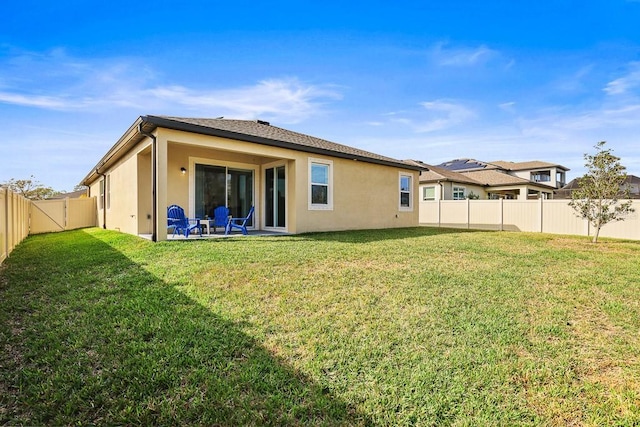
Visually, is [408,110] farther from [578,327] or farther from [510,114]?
[578,327]

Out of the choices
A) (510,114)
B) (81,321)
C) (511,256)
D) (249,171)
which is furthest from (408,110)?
(81,321)

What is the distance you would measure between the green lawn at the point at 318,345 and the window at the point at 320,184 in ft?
17.4

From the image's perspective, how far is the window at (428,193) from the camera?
23408 mm

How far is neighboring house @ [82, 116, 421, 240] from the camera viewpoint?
29.7ft

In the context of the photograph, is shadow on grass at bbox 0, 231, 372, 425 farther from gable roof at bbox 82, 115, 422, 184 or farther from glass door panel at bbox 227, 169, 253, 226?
glass door panel at bbox 227, 169, 253, 226

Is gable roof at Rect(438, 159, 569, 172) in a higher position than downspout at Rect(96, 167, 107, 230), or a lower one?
higher

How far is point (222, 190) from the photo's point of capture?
11.1 metres

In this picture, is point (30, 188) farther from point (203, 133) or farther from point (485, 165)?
point (485, 165)

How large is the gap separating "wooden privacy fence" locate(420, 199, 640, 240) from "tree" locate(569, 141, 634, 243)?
2223mm

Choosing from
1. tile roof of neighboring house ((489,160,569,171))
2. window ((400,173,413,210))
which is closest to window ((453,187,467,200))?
window ((400,173,413,210))

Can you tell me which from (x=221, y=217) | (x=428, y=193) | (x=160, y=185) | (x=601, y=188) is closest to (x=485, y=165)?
(x=428, y=193)

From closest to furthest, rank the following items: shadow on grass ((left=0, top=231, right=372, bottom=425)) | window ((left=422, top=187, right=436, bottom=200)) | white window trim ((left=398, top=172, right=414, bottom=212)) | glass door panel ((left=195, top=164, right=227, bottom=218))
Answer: shadow on grass ((left=0, top=231, right=372, bottom=425))
glass door panel ((left=195, top=164, right=227, bottom=218))
white window trim ((left=398, top=172, right=414, bottom=212))
window ((left=422, top=187, right=436, bottom=200))

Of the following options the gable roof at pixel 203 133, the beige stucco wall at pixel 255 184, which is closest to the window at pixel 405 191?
the beige stucco wall at pixel 255 184

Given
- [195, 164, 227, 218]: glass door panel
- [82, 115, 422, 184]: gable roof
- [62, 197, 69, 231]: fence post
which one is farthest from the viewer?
[62, 197, 69, 231]: fence post
